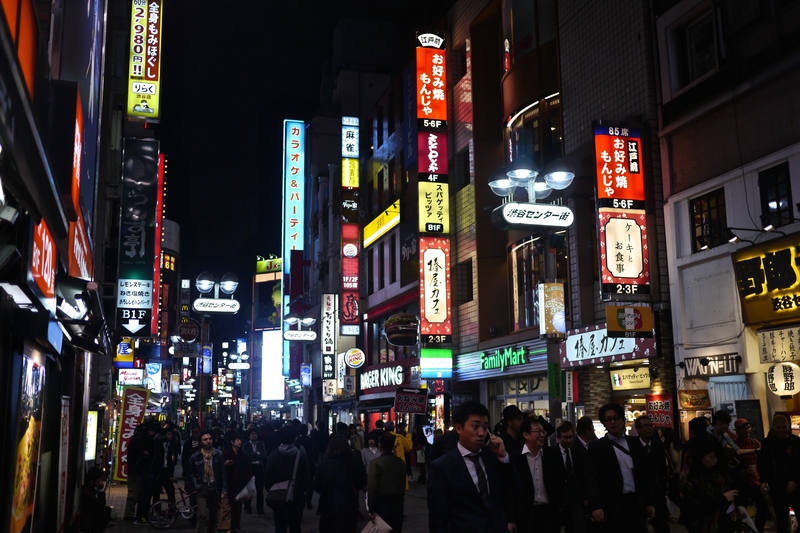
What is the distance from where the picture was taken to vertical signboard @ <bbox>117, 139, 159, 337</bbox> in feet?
68.5

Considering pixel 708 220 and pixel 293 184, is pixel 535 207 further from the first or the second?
pixel 293 184

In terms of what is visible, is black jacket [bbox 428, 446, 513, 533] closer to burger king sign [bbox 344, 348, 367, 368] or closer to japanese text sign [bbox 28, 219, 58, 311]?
japanese text sign [bbox 28, 219, 58, 311]

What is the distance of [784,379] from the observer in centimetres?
1447

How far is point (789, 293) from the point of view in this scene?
1462 cm

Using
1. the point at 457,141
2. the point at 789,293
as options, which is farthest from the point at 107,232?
the point at 789,293

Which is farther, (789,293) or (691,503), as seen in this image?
(789,293)

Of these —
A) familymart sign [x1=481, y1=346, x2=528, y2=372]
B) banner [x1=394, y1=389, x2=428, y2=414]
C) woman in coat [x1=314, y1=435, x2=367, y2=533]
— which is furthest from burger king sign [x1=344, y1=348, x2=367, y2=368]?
woman in coat [x1=314, y1=435, x2=367, y2=533]

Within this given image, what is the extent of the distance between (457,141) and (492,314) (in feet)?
23.1

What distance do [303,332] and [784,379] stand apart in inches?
1437

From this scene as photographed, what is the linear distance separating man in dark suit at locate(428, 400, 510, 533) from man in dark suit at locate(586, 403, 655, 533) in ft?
9.37

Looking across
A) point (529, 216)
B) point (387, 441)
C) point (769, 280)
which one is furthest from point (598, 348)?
point (387, 441)

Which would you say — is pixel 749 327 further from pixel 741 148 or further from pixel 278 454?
pixel 278 454

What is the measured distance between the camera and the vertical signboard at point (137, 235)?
68.5 feet

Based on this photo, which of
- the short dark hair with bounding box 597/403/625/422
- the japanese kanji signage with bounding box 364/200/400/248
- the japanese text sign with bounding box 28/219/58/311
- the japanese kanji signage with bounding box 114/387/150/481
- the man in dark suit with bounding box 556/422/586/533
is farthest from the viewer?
the japanese kanji signage with bounding box 364/200/400/248
